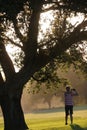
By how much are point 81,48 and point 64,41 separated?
348 cm

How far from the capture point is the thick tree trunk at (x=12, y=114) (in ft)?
92.7

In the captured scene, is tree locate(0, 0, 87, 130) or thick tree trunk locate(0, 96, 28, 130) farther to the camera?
thick tree trunk locate(0, 96, 28, 130)

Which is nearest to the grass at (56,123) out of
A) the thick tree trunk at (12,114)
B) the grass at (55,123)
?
the grass at (55,123)

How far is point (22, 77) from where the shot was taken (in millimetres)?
27328

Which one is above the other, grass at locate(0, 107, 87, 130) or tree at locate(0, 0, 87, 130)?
tree at locate(0, 0, 87, 130)

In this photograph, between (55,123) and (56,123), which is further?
(55,123)

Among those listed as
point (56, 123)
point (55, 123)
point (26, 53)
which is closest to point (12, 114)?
point (26, 53)

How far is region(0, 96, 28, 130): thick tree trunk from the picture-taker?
1113 inches

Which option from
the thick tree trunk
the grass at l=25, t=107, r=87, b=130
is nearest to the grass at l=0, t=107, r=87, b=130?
the grass at l=25, t=107, r=87, b=130

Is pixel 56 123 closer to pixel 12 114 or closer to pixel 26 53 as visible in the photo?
pixel 12 114

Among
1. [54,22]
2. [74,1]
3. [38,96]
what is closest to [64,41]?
[54,22]

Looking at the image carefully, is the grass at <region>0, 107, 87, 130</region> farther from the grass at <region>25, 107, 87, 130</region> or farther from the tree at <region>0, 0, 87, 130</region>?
the tree at <region>0, 0, 87, 130</region>

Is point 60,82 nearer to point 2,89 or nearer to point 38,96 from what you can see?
point 2,89

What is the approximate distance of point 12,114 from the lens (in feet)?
93.7
